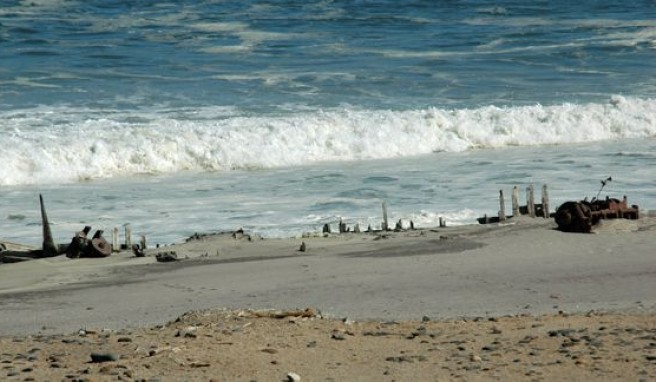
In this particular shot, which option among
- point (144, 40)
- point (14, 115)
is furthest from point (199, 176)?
point (144, 40)

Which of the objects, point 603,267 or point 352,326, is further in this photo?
point 603,267

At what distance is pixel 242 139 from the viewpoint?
23.1 m

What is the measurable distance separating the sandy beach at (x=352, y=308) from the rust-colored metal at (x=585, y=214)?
0.12m

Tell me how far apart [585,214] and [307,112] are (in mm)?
13454

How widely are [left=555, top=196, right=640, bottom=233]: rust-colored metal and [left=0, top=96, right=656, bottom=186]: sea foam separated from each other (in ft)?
31.2

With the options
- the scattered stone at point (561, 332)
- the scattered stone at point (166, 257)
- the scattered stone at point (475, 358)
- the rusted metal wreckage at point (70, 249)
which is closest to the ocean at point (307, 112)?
the rusted metal wreckage at point (70, 249)

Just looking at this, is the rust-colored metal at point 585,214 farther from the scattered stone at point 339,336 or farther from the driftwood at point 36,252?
the scattered stone at point 339,336

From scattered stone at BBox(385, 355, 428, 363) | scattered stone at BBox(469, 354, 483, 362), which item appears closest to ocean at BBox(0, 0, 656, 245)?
scattered stone at BBox(385, 355, 428, 363)

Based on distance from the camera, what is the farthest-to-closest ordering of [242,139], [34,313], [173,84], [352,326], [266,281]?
[173,84] < [242,139] < [266,281] < [34,313] < [352,326]

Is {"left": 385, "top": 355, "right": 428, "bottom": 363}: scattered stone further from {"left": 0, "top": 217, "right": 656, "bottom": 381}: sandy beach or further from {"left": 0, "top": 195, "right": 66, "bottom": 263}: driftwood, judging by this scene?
{"left": 0, "top": 195, "right": 66, "bottom": 263}: driftwood

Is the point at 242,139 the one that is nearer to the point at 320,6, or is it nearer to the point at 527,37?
the point at 527,37

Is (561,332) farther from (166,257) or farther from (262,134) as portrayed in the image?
(262,134)

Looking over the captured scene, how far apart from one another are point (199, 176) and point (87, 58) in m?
12.6

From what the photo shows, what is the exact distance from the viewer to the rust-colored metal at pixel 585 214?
41.9 feet
